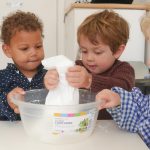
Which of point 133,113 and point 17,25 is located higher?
point 17,25

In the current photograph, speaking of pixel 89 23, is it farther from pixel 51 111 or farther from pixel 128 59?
pixel 128 59

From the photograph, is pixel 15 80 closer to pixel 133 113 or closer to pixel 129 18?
pixel 133 113

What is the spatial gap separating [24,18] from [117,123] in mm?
582

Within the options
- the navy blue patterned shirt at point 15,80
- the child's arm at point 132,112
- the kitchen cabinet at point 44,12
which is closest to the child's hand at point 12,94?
the navy blue patterned shirt at point 15,80

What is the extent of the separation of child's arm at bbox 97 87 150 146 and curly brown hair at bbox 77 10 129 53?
263 mm

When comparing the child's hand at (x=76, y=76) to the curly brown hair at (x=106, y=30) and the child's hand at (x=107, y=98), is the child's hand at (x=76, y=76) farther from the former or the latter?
the curly brown hair at (x=106, y=30)

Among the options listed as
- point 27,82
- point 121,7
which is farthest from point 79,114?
point 121,7

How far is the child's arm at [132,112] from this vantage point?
2.71 ft

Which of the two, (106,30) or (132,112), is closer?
(132,112)

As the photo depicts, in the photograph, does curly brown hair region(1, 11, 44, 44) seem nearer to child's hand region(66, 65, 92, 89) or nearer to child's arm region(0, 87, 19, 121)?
child's arm region(0, 87, 19, 121)

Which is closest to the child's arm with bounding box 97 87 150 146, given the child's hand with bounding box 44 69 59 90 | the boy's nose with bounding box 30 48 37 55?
the child's hand with bounding box 44 69 59 90

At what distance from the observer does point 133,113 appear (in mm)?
855

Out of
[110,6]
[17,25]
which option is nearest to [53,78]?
[17,25]

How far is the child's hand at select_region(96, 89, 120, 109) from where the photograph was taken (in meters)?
0.76
